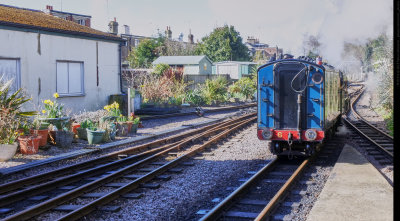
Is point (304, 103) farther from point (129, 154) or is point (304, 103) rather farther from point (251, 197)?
point (129, 154)

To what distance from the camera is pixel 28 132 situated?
11.1m

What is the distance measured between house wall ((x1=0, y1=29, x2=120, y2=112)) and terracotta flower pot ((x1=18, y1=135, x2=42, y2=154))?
Result: 4.33 meters

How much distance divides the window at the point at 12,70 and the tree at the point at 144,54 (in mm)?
35957

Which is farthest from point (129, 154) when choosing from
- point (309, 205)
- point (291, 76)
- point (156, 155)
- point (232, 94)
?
point (232, 94)

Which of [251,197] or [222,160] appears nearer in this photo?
[251,197]

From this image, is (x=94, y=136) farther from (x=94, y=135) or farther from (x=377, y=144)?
(x=377, y=144)

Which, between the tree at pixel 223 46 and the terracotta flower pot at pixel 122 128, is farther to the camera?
the tree at pixel 223 46

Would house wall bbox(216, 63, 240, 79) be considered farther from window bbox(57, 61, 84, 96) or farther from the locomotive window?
the locomotive window

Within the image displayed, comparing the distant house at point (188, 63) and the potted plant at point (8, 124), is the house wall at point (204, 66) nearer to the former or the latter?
the distant house at point (188, 63)

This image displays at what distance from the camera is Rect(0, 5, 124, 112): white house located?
15.0m

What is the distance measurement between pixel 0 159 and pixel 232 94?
23.5 metres

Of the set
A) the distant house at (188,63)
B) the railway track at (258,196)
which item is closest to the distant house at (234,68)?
the distant house at (188,63)

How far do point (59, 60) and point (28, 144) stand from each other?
7.08 meters

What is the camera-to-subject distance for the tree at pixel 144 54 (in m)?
51.8
